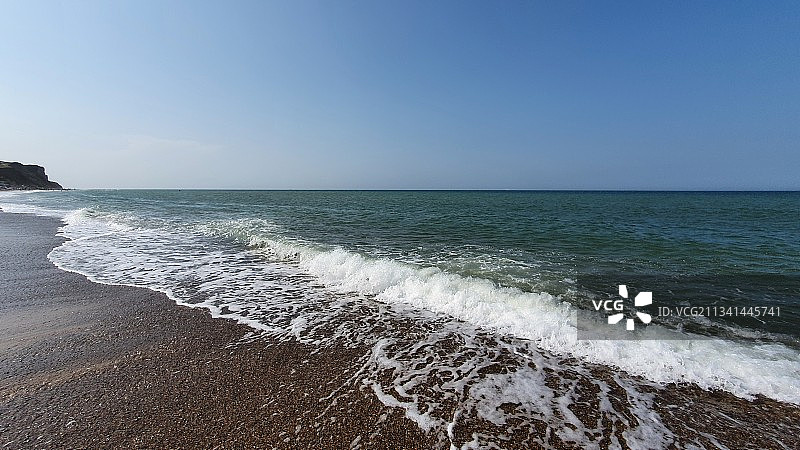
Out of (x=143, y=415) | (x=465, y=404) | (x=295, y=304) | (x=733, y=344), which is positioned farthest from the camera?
(x=295, y=304)

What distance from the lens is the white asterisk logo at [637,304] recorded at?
7.78 meters

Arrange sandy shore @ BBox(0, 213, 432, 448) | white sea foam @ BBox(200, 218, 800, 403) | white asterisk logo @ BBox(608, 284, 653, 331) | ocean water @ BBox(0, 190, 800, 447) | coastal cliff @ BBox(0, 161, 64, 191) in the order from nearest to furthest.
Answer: sandy shore @ BBox(0, 213, 432, 448), ocean water @ BBox(0, 190, 800, 447), white sea foam @ BBox(200, 218, 800, 403), white asterisk logo @ BBox(608, 284, 653, 331), coastal cliff @ BBox(0, 161, 64, 191)

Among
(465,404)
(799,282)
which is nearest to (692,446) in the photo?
(465,404)

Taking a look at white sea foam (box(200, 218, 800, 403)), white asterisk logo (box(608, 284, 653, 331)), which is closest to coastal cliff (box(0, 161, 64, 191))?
white sea foam (box(200, 218, 800, 403))

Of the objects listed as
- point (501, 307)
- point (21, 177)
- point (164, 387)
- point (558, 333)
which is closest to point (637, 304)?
point (558, 333)

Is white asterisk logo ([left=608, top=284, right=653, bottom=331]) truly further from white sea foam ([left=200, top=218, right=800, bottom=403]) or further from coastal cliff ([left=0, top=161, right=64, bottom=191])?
coastal cliff ([left=0, top=161, right=64, bottom=191])

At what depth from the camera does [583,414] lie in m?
4.64

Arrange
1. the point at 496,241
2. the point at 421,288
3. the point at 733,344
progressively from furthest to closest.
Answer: the point at 496,241, the point at 421,288, the point at 733,344

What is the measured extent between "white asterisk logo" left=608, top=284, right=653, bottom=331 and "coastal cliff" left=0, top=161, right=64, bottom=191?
460ft

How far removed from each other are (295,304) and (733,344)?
32.0ft

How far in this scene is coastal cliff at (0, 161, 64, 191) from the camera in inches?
3898

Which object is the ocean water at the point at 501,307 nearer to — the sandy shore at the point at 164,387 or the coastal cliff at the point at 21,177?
the sandy shore at the point at 164,387

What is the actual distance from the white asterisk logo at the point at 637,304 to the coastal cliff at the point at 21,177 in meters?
140

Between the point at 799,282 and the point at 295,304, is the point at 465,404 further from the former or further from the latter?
the point at 799,282
